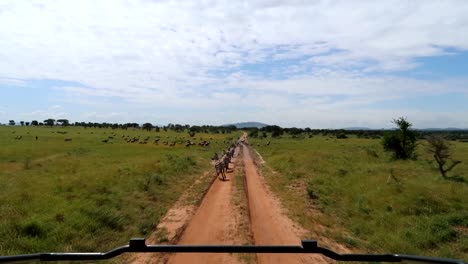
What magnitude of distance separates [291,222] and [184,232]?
12.5 ft

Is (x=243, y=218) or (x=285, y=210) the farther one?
(x=285, y=210)

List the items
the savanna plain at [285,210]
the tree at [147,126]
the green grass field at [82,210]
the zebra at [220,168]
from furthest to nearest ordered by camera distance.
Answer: the tree at [147,126] → the zebra at [220,168] → the savanna plain at [285,210] → the green grass field at [82,210]

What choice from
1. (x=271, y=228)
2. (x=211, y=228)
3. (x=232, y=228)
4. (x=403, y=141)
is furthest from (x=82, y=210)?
(x=403, y=141)

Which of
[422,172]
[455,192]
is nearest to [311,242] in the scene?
[455,192]

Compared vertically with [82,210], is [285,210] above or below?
below

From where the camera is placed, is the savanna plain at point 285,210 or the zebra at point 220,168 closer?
the savanna plain at point 285,210

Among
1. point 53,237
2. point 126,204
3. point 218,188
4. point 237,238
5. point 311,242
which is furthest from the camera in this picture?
point 218,188

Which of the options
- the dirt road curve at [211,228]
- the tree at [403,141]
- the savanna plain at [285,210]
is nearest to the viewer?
the dirt road curve at [211,228]

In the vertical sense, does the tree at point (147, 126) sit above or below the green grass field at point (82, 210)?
above

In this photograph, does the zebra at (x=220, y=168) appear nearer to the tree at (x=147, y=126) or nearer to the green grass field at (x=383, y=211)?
the green grass field at (x=383, y=211)

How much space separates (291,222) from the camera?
1402 centimetres

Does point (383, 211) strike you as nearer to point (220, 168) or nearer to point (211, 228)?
point (211, 228)

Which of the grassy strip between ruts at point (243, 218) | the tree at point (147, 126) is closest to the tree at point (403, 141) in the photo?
the grassy strip between ruts at point (243, 218)

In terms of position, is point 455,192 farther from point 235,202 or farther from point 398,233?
point 235,202
